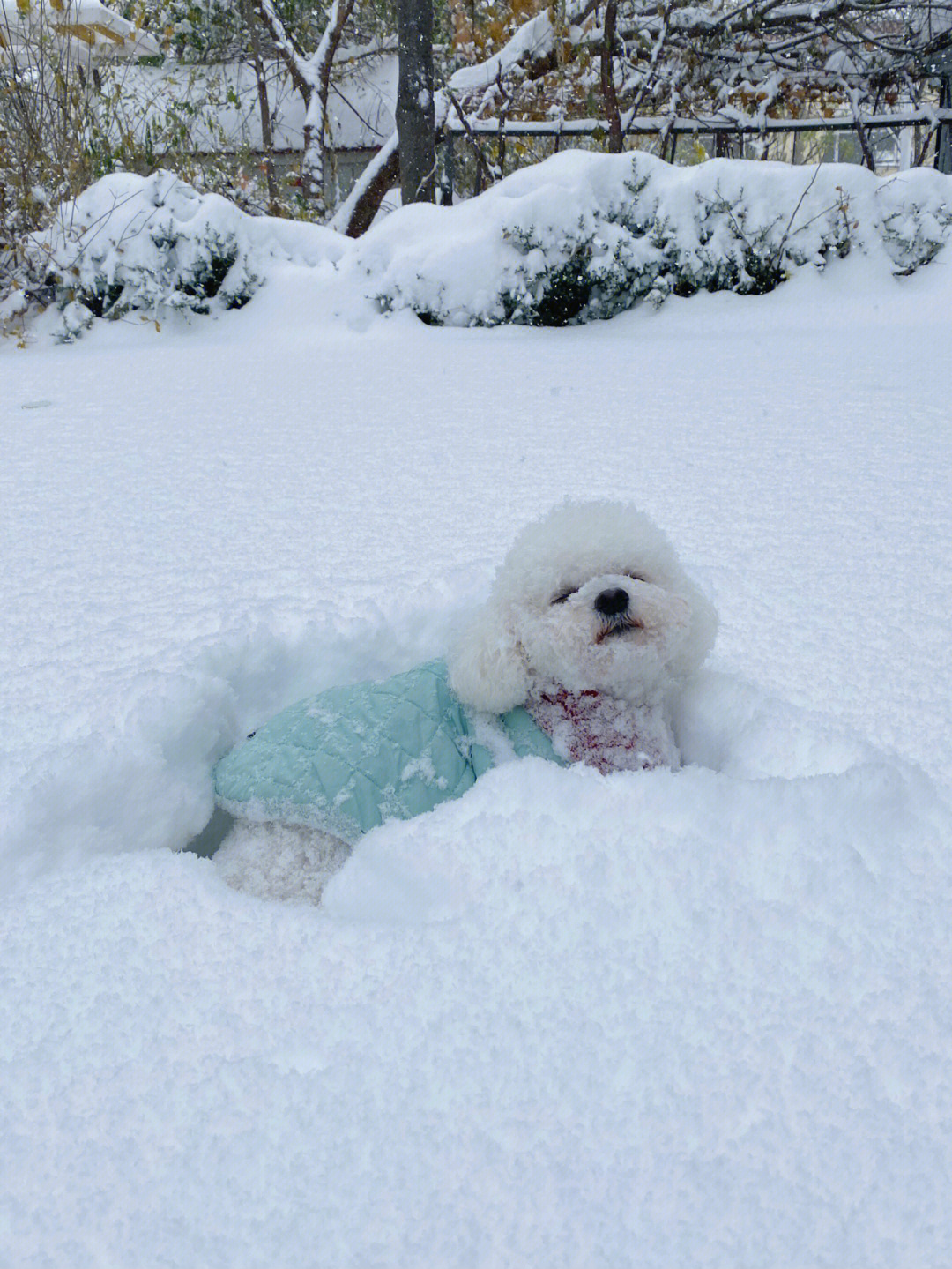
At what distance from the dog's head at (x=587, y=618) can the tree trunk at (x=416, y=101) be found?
6292 millimetres

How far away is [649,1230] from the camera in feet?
2.13

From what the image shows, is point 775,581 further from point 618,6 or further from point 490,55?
point 490,55

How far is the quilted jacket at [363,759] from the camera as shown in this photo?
1.28 m

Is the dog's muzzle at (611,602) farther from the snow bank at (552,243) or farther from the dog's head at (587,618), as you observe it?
the snow bank at (552,243)

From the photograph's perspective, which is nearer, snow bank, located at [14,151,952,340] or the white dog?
the white dog

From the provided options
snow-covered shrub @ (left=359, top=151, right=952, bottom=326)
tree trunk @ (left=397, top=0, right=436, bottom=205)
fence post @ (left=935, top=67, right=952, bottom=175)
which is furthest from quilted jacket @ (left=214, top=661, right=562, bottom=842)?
fence post @ (left=935, top=67, right=952, bottom=175)

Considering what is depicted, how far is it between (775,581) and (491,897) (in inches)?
43.3

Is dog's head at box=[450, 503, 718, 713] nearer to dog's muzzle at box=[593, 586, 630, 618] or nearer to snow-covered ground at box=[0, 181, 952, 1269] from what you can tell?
dog's muzzle at box=[593, 586, 630, 618]

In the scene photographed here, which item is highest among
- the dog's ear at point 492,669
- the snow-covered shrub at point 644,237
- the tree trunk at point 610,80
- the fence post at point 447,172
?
the tree trunk at point 610,80

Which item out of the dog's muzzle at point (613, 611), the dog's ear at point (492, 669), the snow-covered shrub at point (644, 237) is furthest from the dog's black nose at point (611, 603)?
the snow-covered shrub at point (644, 237)

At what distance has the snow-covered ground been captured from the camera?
2.20ft

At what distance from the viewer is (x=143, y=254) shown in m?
5.44

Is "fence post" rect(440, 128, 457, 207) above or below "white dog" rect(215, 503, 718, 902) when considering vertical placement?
above

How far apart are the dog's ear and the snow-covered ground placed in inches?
6.7
